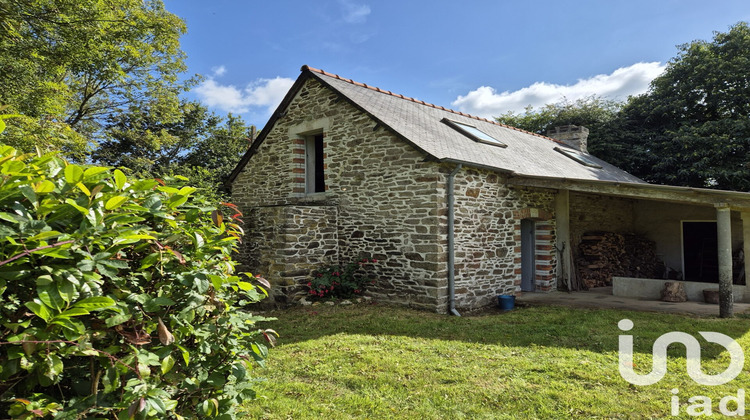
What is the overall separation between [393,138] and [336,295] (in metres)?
3.44

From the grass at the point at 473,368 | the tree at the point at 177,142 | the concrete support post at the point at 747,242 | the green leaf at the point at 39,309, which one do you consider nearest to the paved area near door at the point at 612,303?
the concrete support post at the point at 747,242

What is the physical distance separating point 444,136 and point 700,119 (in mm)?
14235

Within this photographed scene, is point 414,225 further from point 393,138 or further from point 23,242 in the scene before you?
point 23,242

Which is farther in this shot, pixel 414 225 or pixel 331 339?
pixel 414 225

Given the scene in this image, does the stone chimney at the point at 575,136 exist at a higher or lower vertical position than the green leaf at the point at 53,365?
higher

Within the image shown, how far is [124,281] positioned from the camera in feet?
5.49

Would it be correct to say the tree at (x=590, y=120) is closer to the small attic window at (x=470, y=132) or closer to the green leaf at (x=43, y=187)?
the small attic window at (x=470, y=132)

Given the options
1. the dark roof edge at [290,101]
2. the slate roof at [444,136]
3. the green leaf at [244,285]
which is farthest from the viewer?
the dark roof edge at [290,101]

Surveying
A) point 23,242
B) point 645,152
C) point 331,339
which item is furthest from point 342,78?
point 645,152

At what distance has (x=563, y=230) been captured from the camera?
10.1 meters

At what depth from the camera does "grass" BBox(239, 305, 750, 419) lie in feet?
11.4

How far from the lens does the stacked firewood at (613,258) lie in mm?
10773

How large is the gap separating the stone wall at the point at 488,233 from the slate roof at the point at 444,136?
17.7 inches

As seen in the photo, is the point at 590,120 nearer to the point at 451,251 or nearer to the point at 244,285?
the point at 451,251
